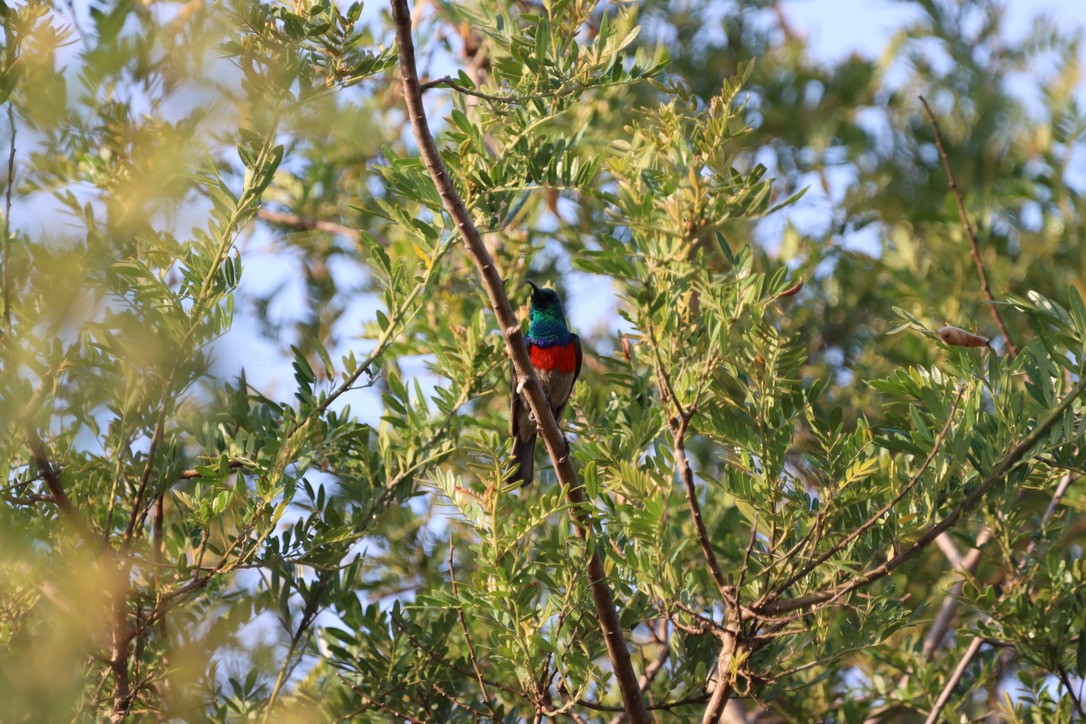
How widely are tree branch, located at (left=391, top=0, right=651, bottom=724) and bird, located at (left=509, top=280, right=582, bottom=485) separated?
1.42m

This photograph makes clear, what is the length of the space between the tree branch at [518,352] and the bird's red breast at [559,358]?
1914 millimetres

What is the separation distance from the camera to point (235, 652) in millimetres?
2701

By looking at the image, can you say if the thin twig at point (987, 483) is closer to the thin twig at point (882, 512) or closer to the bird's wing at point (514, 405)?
the thin twig at point (882, 512)

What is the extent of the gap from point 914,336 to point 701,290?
292 centimetres

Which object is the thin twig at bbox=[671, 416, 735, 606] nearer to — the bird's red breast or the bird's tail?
the bird's tail

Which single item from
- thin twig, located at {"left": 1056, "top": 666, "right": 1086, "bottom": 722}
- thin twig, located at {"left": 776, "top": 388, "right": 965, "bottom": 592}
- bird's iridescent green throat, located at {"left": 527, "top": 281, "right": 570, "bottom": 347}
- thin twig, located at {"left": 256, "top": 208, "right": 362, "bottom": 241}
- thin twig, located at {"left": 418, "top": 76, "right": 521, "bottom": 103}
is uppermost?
thin twig, located at {"left": 256, "top": 208, "right": 362, "bottom": 241}

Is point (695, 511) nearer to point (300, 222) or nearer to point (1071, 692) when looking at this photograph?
point (1071, 692)

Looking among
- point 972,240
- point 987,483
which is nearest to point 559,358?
point 972,240

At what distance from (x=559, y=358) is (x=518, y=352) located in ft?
7.22

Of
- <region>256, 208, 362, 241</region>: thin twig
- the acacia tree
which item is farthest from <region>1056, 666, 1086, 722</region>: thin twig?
<region>256, 208, 362, 241</region>: thin twig

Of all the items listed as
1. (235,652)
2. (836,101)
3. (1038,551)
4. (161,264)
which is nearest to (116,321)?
(161,264)

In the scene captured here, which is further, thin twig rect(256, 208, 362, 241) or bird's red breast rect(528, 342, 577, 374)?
thin twig rect(256, 208, 362, 241)

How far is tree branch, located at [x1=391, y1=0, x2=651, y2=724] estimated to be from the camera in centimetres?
286

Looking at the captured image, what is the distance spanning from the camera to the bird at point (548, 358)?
496 centimetres
